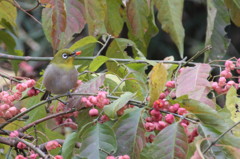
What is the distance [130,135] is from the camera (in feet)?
4.86

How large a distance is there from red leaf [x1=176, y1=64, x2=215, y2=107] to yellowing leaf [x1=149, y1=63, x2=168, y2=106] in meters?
0.11

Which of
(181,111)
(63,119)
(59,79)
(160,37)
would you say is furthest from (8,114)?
(160,37)

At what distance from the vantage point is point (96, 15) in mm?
1589

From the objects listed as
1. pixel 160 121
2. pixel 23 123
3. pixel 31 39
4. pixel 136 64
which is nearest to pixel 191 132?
pixel 160 121

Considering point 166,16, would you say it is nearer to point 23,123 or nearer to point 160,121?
point 160,121

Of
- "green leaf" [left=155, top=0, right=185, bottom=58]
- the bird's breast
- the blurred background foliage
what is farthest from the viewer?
the blurred background foliage

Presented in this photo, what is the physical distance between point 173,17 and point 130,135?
545mm

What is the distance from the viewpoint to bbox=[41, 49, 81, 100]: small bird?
2.53 meters

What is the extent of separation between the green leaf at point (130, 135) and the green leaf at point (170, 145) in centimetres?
8

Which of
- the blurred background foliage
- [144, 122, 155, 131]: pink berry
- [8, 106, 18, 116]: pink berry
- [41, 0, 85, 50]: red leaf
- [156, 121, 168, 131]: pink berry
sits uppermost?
[41, 0, 85, 50]: red leaf

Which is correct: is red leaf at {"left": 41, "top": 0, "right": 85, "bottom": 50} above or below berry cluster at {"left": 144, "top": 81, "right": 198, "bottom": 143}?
above

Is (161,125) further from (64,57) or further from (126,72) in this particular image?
(64,57)

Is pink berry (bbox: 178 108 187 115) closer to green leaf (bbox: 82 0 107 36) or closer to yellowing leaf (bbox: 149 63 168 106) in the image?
yellowing leaf (bbox: 149 63 168 106)

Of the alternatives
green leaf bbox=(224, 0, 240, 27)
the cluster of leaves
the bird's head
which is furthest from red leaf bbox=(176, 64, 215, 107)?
the bird's head
